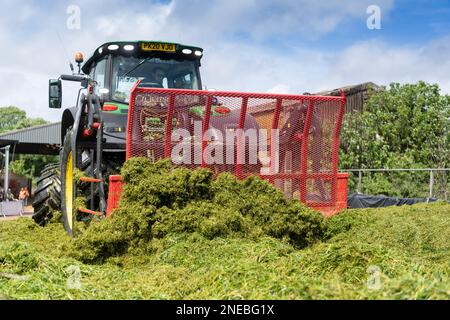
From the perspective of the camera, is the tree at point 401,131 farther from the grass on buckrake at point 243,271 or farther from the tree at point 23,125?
the tree at point 23,125

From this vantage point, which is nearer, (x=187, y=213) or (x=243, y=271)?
(x=243, y=271)

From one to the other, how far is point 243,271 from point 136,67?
15.4ft

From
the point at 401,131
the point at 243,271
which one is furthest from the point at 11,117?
the point at 243,271

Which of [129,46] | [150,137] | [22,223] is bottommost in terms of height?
[22,223]

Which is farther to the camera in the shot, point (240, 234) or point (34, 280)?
point (240, 234)

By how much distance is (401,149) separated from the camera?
63.3ft

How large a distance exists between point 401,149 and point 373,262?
51.9 ft

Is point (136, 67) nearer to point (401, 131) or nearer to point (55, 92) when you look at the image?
point (55, 92)

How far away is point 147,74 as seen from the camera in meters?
8.11

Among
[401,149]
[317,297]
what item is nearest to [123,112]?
[317,297]

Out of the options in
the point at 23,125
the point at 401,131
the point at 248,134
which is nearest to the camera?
the point at 248,134

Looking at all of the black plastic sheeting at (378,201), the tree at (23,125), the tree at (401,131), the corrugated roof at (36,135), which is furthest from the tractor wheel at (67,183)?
the tree at (23,125)

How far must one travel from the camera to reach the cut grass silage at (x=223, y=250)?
3.67 metres
